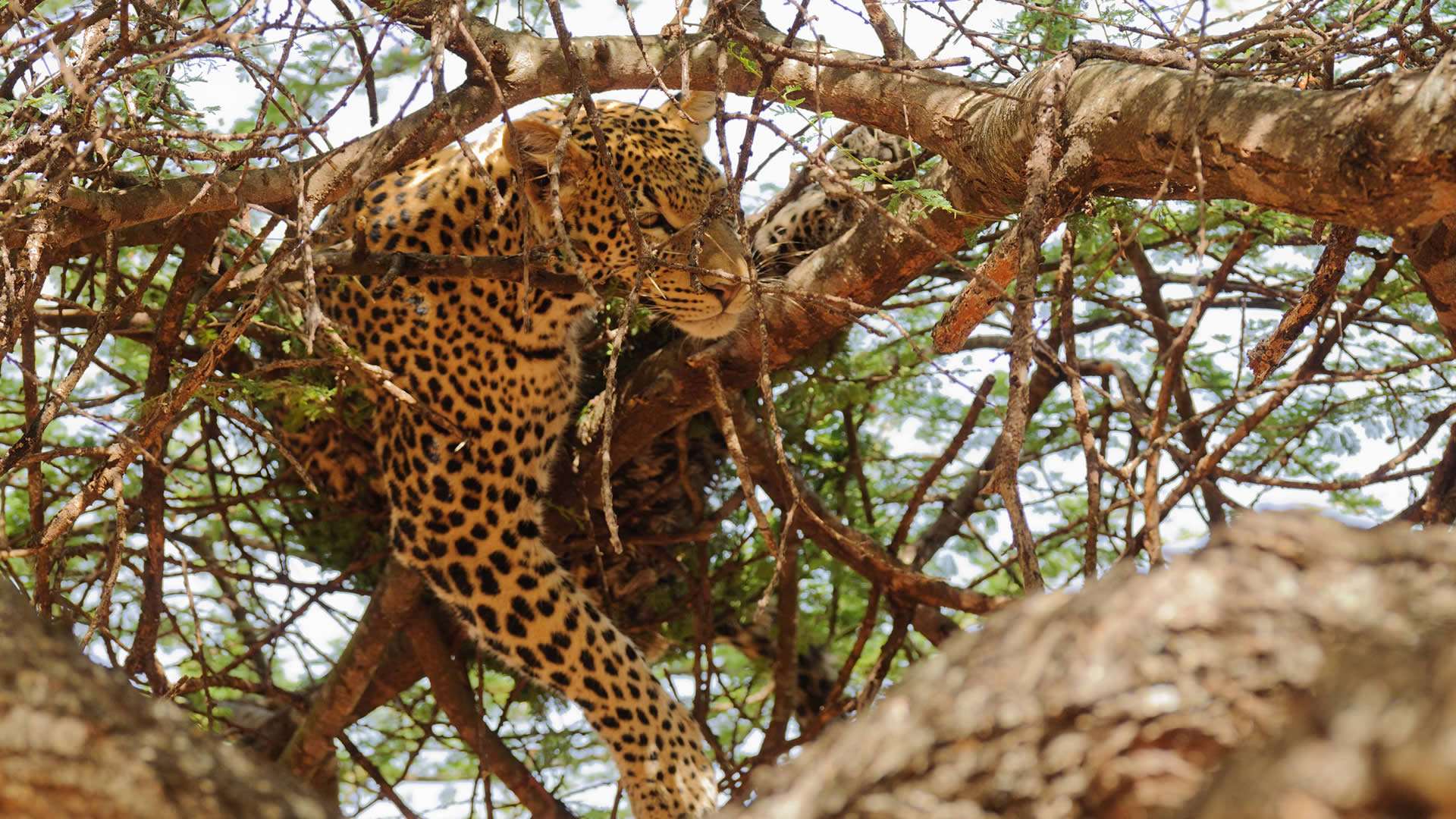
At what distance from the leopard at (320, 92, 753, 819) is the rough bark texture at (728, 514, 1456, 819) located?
152 inches

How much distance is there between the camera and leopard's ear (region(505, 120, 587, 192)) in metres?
5.45

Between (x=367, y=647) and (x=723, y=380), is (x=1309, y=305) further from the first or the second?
(x=367, y=647)

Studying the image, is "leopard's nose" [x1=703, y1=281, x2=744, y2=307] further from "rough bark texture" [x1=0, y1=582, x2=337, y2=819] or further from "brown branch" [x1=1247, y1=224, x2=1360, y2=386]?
"rough bark texture" [x1=0, y1=582, x2=337, y2=819]

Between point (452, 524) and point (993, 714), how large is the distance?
4410 mm

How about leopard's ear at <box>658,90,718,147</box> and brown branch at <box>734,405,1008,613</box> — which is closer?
brown branch at <box>734,405,1008,613</box>

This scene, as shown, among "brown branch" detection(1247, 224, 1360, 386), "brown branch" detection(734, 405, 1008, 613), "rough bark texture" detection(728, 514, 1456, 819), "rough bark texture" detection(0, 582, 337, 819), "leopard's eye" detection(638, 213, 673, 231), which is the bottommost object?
"rough bark texture" detection(728, 514, 1456, 819)

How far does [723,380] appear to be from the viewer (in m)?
5.63

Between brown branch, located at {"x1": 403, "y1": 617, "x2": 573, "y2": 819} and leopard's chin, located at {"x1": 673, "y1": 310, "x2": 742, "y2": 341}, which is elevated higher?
leopard's chin, located at {"x1": 673, "y1": 310, "x2": 742, "y2": 341}

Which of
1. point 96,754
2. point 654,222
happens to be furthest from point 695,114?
point 96,754

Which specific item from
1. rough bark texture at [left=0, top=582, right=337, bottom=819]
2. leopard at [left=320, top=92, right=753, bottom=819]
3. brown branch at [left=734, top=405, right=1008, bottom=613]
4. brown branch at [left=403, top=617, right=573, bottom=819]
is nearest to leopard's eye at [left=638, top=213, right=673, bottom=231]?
leopard at [left=320, top=92, right=753, bottom=819]

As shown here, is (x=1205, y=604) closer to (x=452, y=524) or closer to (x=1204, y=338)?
(x=452, y=524)

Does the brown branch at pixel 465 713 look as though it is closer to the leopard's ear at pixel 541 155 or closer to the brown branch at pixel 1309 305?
the leopard's ear at pixel 541 155

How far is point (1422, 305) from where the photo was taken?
271 inches

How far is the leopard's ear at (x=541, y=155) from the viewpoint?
545cm
